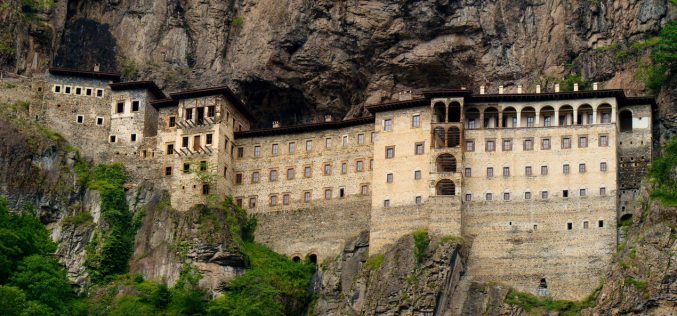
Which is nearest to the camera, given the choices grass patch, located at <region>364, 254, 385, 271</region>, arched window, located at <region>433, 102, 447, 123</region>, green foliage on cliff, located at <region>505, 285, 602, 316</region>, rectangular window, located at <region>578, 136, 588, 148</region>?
green foliage on cliff, located at <region>505, 285, 602, 316</region>

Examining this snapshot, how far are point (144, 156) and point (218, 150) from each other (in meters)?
7.80

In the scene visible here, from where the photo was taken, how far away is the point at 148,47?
123 metres

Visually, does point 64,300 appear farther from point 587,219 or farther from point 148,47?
point 587,219

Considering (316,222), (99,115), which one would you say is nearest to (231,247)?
(316,222)

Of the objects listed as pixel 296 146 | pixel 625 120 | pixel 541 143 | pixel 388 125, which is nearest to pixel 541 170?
pixel 541 143

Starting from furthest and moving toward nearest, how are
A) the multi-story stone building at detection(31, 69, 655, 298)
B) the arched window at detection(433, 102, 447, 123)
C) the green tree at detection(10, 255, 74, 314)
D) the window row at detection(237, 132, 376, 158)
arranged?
the window row at detection(237, 132, 376, 158) → the arched window at detection(433, 102, 447, 123) → the multi-story stone building at detection(31, 69, 655, 298) → the green tree at detection(10, 255, 74, 314)

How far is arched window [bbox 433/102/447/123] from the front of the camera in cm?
10275

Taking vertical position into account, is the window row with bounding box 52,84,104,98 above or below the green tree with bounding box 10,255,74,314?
above

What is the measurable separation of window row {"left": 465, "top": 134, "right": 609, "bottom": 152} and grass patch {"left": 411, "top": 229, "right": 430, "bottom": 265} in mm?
8120

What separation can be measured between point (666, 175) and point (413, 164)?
744 inches

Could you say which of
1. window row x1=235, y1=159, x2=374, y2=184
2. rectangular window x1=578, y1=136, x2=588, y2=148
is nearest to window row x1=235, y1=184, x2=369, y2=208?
window row x1=235, y1=159, x2=374, y2=184

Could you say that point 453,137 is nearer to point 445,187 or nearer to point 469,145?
point 469,145

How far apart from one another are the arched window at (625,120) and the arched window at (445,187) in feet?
45.7

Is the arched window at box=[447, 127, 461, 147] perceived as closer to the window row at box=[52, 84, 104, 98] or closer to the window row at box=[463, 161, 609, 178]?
the window row at box=[463, 161, 609, 178]
